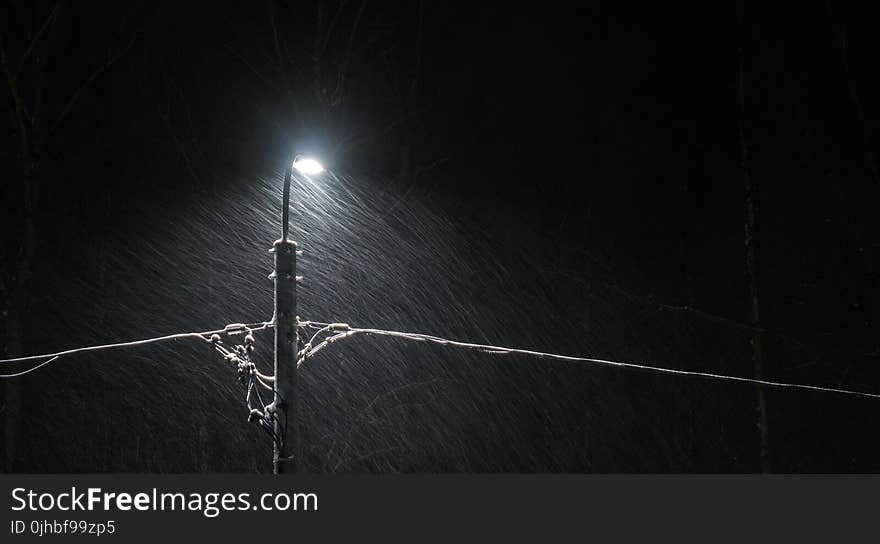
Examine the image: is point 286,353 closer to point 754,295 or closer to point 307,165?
point 307,165

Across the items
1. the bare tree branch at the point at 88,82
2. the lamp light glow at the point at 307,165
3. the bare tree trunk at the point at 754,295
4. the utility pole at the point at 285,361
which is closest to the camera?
the utility pole at the point at 285,361

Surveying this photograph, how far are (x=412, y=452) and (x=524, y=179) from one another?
513 cm

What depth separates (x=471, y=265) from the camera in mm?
12148

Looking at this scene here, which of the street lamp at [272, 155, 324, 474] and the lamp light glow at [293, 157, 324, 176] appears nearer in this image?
the street lamp at [272, 155, 324, 474]

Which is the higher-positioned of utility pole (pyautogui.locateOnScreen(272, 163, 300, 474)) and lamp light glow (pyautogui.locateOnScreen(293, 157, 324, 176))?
lamp light glow (pyautogui.locateOnScreen(293, 157, 324, 176))

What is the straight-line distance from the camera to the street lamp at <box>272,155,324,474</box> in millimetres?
4395

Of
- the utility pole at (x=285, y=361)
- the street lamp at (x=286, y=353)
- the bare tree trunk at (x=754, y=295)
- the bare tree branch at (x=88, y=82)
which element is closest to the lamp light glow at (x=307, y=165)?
the street lamp at (x=286, y=353)

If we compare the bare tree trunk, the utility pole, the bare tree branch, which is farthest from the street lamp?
the bare tree trunk

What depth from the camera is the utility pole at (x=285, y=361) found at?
4.39m

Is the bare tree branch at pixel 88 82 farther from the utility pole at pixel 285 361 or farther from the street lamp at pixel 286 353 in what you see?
the utility pole at pixel 285 361

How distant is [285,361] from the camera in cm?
452

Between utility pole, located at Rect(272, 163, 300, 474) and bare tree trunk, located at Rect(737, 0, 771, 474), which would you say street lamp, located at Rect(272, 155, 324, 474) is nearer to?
utility pole, located at Rect(272, 163, 300, 474)

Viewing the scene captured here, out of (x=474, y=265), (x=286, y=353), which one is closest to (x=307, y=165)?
(x=286, y=353)

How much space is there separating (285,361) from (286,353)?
5 centimetres
